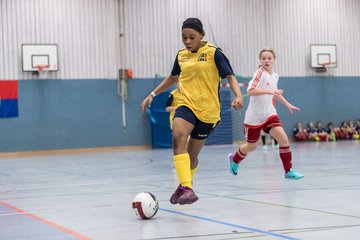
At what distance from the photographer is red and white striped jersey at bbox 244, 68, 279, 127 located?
30.7ft

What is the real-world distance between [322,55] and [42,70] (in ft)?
39.2

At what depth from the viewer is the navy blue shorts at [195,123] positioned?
656cm

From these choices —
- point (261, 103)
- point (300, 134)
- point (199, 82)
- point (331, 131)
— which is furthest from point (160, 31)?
point (199, 82)

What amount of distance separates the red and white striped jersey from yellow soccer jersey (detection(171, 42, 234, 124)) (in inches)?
101

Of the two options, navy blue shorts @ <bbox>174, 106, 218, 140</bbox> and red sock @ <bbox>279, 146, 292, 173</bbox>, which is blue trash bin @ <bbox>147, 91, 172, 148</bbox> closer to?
red sock @ <bbox>279, 146, 292, 173</bbox>

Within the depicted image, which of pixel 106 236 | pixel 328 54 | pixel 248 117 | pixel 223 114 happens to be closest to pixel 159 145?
pixel 223 114

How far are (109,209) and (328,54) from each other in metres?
22.3

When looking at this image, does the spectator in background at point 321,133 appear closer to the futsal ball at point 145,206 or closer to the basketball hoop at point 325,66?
the basketball hoop at point 325,66

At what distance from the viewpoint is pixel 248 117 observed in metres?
9.55

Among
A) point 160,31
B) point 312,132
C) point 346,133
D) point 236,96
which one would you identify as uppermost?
point 160,31

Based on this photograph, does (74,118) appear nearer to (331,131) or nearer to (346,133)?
(331,131)

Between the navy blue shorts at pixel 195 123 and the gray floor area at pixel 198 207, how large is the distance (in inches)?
29.9

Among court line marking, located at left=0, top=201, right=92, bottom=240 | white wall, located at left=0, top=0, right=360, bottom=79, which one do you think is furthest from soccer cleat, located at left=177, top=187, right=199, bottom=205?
white wall, located at left=0, top=0, right=360, bottom=79

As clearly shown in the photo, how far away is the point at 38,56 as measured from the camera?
22.8m
